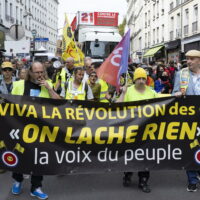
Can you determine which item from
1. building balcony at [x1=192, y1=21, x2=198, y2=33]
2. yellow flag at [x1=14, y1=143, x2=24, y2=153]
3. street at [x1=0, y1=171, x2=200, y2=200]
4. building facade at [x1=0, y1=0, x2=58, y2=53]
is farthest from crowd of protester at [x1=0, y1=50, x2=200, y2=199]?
building balcony at [x1=192, y1=21, x2=198, y2=33]

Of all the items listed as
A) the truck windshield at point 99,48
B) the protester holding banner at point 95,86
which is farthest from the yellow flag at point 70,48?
the truck windshield at point 99,48

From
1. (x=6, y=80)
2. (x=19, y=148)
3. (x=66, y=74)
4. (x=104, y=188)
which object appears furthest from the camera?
(x=66, y=74)

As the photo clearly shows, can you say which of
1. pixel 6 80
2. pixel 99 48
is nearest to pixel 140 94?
pixel 6 80

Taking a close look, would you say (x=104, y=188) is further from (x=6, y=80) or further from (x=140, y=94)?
(x=6, y=80)

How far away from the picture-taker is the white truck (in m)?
18.0

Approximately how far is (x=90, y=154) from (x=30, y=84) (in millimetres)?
1182

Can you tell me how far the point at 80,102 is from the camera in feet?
15.7

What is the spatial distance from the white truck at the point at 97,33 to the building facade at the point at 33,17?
147 inches

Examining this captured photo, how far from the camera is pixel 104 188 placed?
502 cm

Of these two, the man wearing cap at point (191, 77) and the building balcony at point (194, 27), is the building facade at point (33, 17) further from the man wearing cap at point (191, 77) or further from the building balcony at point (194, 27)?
the man wearing cap at point (191, 77)

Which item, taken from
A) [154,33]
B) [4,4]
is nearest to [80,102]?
[4,4]

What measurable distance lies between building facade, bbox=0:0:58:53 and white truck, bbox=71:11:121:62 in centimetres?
374

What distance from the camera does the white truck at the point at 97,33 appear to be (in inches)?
710

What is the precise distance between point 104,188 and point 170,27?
113 ft
